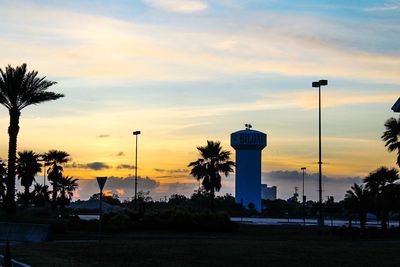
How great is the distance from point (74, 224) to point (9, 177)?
18.6 feet

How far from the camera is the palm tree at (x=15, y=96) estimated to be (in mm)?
46594

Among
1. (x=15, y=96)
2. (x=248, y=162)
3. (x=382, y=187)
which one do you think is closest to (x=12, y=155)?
(x=15, y=96)

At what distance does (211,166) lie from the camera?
8019 cm

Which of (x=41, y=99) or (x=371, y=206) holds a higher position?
(x=41, y=99)

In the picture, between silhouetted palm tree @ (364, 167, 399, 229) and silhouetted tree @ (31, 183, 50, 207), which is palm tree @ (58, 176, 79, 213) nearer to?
silhouetted tree @ (31, 183, 50, 207)

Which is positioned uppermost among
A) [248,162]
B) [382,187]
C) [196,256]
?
[248,162]

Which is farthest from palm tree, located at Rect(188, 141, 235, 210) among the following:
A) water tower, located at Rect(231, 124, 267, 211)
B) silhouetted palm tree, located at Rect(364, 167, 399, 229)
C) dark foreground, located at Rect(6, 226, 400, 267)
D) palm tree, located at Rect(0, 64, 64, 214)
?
water tower, located at Rect(231, 124, 267, 211)

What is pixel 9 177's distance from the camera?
4700cm

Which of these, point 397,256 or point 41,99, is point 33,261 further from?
point 41,99

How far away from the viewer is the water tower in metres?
142

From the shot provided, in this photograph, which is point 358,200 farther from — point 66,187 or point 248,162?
point 248,162

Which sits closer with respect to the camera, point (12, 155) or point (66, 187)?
point (12, 155)

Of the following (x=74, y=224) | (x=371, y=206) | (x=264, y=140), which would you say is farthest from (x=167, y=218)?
(x=264, y=140)

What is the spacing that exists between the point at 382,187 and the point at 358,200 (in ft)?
22.1
